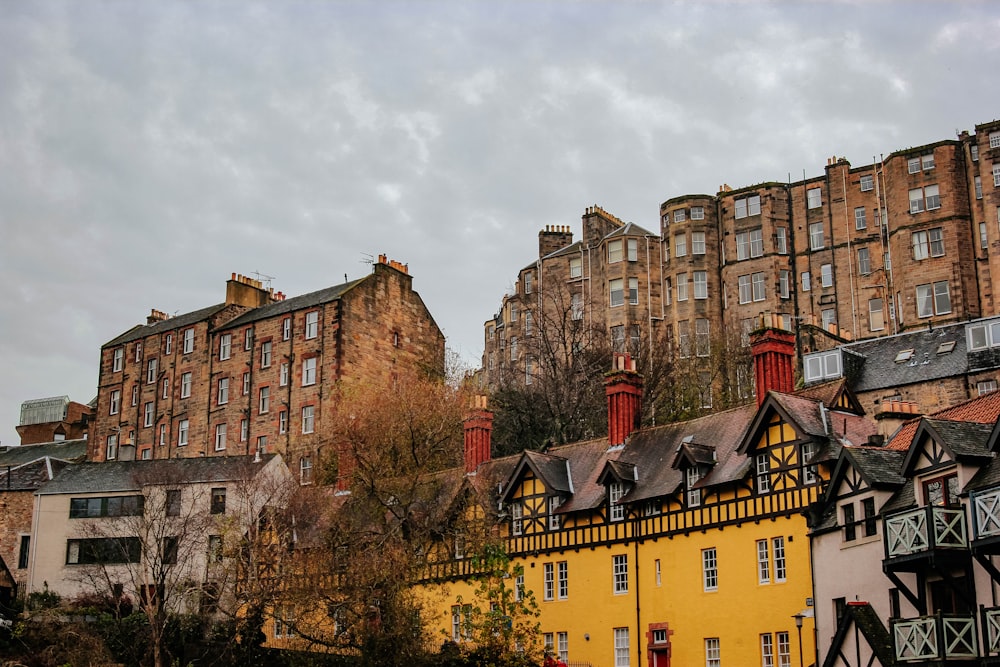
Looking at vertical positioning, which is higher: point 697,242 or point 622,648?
point 697,242

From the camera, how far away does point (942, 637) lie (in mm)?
27047

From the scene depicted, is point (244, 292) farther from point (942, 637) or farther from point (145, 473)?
point (942, 637)

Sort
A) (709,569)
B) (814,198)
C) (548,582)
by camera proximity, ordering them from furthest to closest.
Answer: (814,198) < (548,582) < (709,569)

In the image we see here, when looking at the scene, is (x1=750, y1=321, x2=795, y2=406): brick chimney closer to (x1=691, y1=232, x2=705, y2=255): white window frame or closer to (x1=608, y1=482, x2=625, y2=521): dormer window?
(x1=608, y1=482, x2=625, y2=521): dormer window

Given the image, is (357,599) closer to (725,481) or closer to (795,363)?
(725,481)

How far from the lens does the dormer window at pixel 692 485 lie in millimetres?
39406

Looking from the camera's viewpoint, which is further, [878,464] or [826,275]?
[826,275]

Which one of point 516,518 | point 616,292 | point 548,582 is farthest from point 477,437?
point 616,292

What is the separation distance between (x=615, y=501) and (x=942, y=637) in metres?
15.8

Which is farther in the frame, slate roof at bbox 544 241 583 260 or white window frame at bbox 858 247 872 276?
slate roof at bbox 544 241 583 260

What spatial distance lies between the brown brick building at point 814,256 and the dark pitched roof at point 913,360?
8142mm

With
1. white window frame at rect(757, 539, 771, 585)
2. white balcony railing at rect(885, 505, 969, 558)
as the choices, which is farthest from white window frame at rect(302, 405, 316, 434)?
white balcony railing at rect(885, 505, 969, 558)

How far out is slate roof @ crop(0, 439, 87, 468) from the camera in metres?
77.2

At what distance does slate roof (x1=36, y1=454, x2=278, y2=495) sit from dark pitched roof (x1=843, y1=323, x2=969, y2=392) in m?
25.4
